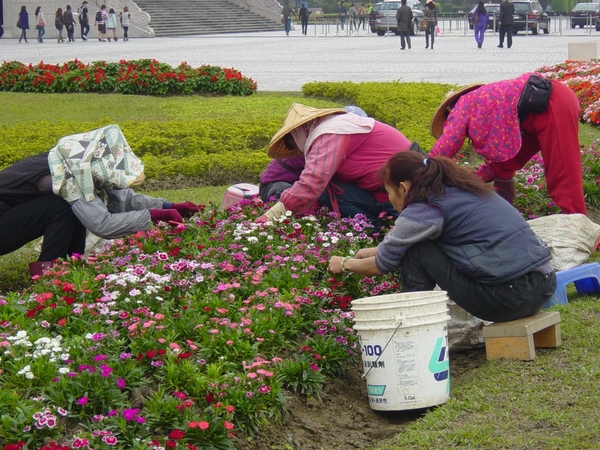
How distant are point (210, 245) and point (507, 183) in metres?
2.36

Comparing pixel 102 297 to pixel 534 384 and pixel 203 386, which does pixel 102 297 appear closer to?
pixel 203 386

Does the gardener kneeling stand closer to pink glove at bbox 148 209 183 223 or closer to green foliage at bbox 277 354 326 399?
green foliage at bbox 277 354 326 399

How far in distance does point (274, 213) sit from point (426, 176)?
154cm

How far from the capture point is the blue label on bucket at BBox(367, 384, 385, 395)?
3961 millimetres

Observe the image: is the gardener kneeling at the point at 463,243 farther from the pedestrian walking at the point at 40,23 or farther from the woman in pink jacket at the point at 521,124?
the pedestrian walking at the point at 40,23

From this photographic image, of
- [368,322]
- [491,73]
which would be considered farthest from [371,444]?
[491,73]

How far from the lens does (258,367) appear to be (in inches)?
148

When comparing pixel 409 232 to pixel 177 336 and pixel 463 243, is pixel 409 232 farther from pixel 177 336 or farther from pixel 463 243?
pixel 177 336

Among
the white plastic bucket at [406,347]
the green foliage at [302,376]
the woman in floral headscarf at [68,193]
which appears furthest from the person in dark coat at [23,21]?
the white plastic bucket at [406,347]

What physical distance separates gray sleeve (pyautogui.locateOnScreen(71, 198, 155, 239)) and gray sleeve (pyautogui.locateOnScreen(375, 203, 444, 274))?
1.89m

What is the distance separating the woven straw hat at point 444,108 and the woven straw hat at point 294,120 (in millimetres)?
786

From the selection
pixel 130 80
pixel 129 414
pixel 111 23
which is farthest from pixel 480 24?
pixel 129 414

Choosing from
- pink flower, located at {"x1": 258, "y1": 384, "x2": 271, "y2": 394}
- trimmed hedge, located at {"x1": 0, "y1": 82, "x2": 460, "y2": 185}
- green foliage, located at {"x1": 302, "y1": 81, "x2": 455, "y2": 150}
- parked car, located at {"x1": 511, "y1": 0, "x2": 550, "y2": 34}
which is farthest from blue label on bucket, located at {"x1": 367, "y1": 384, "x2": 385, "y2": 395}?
parked car, located at {"x1": 511, "y1": 0, "x2": 550, "y2": 34}

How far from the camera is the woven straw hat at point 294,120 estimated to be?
5363 millimetres
